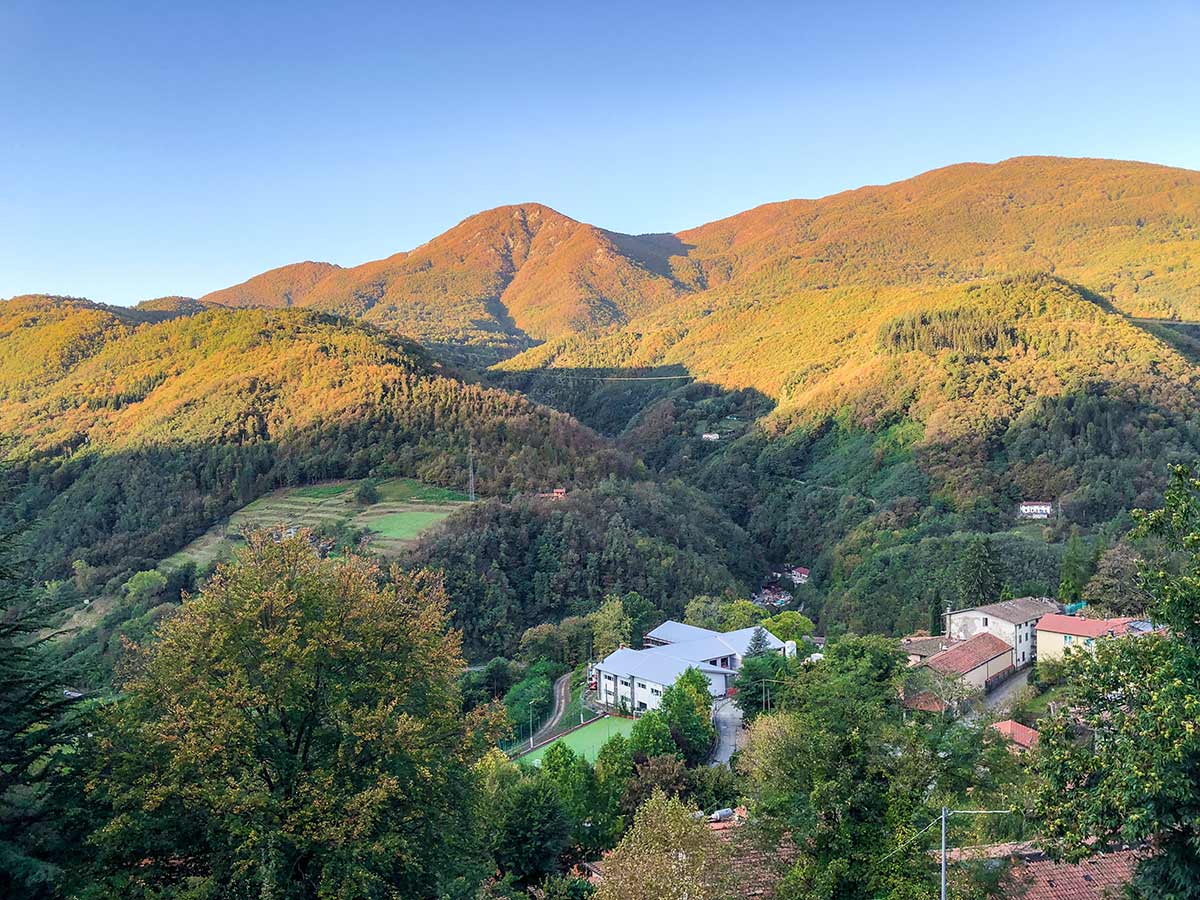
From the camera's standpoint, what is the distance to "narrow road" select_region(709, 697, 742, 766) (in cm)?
3354

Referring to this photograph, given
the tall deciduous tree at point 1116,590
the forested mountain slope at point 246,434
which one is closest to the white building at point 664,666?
the tall deciduous tree at point 1116,590

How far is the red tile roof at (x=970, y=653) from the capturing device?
34.1 metres

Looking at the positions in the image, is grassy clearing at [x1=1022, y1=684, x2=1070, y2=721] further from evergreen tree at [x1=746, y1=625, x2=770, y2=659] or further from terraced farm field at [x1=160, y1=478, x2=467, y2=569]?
terraced farm field at [x1=160, y1=478, x2=467, y2=569]

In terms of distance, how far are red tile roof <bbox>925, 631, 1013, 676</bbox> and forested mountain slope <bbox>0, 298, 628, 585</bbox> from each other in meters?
47.2

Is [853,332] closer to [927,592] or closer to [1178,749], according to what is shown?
[927,592]

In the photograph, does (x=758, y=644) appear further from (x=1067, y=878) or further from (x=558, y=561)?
(x=1067, y=878)

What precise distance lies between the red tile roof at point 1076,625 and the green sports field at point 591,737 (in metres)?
19.3

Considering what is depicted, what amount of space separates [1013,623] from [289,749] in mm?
36103

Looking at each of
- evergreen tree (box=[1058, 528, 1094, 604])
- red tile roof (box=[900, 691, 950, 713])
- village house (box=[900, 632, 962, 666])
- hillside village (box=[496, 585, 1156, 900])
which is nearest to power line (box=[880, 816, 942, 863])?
hillside village (box=[496, 585, 1156, 900])

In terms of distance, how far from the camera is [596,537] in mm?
66438

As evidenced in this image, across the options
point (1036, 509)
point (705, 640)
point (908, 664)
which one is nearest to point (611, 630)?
point (705, 640)

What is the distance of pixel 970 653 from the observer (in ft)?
117

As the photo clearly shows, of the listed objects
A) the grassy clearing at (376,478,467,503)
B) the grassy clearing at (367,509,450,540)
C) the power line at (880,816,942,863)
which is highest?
the power line at (880,816,942,863)

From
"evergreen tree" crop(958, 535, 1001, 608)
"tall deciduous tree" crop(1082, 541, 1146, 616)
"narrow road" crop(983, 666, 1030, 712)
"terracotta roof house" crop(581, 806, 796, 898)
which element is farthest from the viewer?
"evergreen tree" crop(958, 535, 1001, 608)
